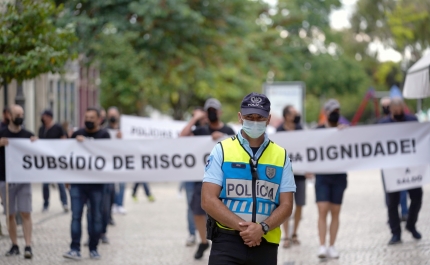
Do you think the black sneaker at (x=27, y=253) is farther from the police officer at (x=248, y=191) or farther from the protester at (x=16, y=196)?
the police officer at (x=248, y=191)

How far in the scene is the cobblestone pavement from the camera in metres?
10.6

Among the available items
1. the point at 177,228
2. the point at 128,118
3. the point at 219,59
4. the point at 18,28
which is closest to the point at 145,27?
the point at 219,59

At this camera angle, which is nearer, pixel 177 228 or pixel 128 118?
pixel 177 228

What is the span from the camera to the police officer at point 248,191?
5.51 metres

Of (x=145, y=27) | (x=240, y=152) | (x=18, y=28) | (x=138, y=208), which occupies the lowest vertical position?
(x=138, y=208)

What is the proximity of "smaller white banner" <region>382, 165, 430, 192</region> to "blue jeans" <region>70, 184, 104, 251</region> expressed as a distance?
12.6 ft

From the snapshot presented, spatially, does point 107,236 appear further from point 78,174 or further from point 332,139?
point 332,139

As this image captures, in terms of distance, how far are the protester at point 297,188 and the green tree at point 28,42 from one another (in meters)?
3.34

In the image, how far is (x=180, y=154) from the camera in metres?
11.5

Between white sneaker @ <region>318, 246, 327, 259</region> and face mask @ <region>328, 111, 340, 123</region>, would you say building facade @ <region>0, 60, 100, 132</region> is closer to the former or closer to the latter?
face mask @ <region>328, 111, 340, 123</region>

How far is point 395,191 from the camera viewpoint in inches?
456

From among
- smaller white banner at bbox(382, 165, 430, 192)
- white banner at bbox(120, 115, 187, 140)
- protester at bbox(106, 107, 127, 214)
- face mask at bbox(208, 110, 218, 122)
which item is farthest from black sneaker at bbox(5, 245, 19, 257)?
white banner at bbox(120, 115, 187, 140)

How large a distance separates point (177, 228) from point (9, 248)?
3469 millimetres

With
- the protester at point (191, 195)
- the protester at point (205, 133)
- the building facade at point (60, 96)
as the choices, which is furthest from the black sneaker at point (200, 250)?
the building facade at point (60, 96)
